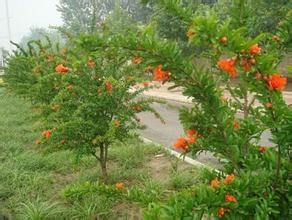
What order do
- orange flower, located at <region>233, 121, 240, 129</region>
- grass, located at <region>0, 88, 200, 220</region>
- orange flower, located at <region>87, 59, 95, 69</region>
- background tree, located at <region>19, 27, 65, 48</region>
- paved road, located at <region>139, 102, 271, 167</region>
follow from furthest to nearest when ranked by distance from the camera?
1. background tree, located at <region>19, 27, 65, 48</region>
2. paved road, located at <region>139, 102, 271, 167</region>
3. orange flower, located at <region>87, 59, 95, 69</region>
4. grass, located at <region>0, 88, 200, 220</region>
5. orange flower, located at <region>233, 121, 240, 129</region>

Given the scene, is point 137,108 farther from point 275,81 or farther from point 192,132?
point 275,81

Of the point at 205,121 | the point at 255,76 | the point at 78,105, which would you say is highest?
the point at 255,76

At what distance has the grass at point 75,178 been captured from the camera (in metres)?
4.98

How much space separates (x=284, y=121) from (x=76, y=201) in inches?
143

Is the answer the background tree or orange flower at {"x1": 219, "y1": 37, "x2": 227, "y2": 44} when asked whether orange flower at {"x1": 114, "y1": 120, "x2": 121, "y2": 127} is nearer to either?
orange flower at {"x1": 219, "y1": 37, "x2": 227, "y2": 44}

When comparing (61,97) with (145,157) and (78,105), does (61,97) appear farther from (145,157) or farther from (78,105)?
(145,157)

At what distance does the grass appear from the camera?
4977 millimetres

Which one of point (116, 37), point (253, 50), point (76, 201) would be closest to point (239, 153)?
point (253, 50)

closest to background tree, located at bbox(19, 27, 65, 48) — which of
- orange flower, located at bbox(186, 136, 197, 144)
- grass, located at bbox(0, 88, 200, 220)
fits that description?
grass, located at bbox(0, 88, 200, 220)

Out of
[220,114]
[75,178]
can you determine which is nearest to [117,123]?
[75,178]

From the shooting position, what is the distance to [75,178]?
653 cm

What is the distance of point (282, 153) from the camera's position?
2520mm

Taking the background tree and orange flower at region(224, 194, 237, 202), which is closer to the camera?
orange flower at region(224, 194, 237, 202)

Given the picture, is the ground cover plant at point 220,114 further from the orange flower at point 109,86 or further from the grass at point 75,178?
the orange flower at point 109,86
